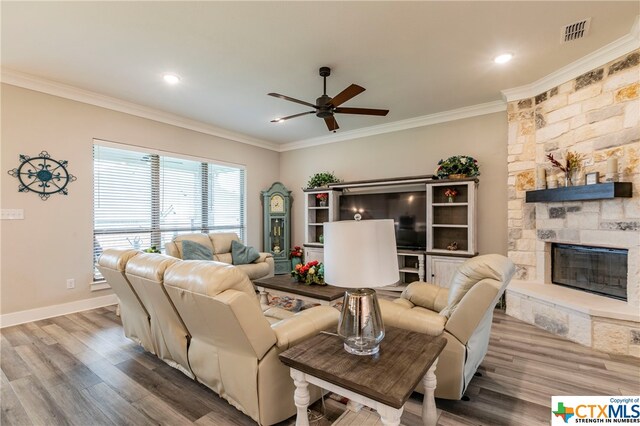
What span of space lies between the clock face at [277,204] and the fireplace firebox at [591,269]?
4.71m

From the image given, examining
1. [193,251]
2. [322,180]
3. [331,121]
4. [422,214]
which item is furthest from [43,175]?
[422,214]

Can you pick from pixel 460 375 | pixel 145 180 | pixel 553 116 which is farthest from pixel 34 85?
pixel 553 116

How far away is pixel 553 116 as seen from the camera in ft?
11.8

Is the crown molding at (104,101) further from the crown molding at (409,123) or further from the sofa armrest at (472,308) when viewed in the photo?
the sofa armrest at (472,308)

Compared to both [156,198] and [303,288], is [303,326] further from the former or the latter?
[156,198]

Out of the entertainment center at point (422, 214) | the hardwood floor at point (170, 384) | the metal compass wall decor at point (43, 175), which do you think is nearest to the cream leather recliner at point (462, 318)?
the hardwood floor at point (170, 384)

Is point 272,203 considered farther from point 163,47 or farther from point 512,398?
point 512,398

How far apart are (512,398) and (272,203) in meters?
5.19

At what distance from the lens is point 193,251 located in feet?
14.3

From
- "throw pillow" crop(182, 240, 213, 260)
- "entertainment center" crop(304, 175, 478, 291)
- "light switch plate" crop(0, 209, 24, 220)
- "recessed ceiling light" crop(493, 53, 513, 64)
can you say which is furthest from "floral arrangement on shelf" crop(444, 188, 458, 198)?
"light switch plate" crop(0, 209, 24, 220)

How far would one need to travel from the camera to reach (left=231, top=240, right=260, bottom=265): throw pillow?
16.0 ft

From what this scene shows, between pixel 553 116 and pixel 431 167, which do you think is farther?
pixel 431 167

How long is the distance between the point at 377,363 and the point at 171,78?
148 inches

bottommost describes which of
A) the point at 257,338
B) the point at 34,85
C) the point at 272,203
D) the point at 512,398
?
the point at 512,398
